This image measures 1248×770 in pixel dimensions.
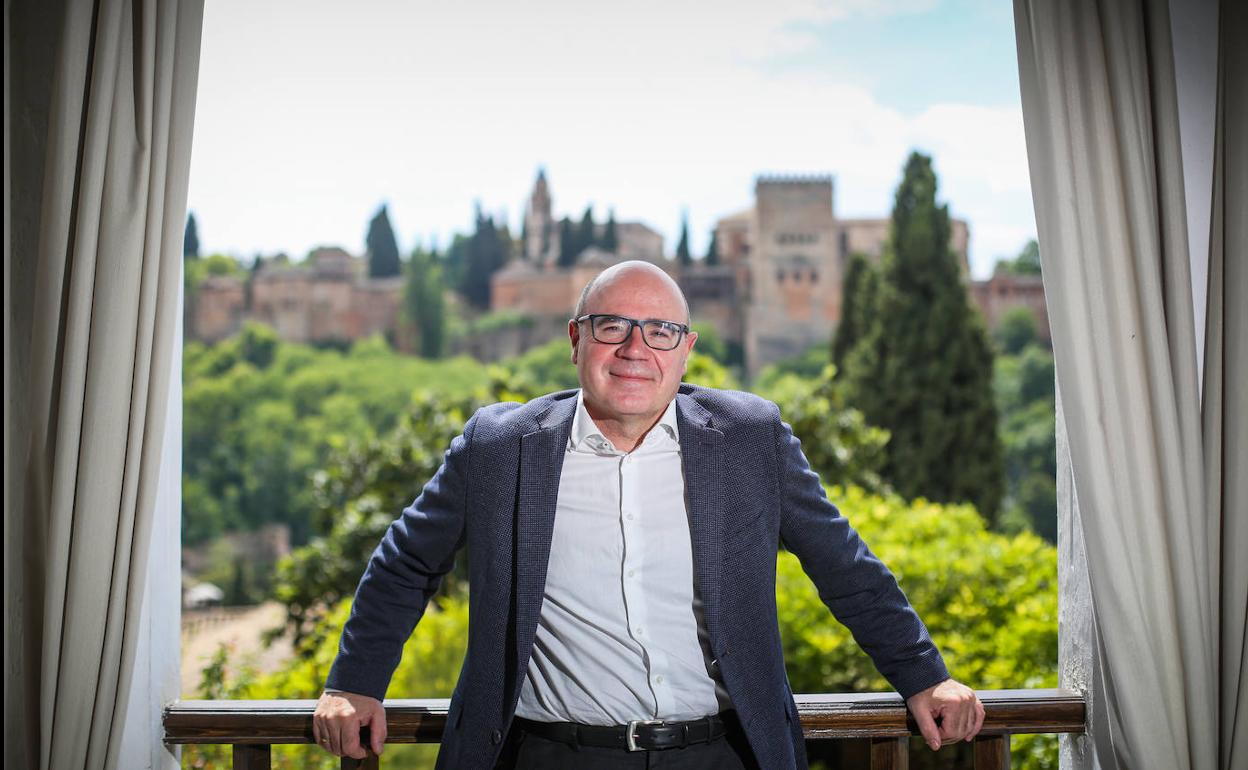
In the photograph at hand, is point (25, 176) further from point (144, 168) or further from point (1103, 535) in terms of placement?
point (1103, 535)

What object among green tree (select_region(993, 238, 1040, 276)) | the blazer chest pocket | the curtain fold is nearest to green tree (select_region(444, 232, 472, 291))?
green tree (select_region(993, 238, 1040, 276))

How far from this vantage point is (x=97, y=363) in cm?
150

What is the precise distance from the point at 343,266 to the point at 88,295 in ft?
109

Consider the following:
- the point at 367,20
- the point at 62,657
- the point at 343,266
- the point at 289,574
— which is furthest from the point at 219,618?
the point at 62,657

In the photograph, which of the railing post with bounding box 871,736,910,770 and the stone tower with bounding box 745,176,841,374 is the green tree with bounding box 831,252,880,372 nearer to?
the stone tower with bounding box 745,176,841,374

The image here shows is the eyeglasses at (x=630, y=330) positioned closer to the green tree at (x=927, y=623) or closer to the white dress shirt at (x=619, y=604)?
the white dress shirt at (x=619, y=604)

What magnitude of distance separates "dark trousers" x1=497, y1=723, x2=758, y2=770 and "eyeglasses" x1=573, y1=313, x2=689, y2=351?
0.57 metres

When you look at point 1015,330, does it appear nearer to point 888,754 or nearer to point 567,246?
point 567,246

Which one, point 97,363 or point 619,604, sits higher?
point 97,363

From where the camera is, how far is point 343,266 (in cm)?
3347

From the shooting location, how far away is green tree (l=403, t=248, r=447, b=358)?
109ft

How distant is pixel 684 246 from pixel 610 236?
2418 mm

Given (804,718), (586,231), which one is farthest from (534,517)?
(586,231)

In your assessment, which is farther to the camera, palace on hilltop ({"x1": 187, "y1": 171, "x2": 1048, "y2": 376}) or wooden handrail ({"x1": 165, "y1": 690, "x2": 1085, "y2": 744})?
palace on hilltop ({"x1": 187, "y1": 171, "x2": 1048, "y2": 376})
